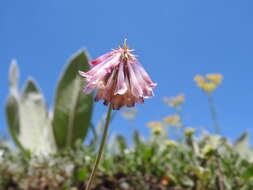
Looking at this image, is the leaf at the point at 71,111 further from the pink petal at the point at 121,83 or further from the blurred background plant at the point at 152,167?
the pink petal at the point at 121,83

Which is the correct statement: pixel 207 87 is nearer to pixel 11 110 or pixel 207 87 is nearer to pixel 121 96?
pixel 121 96

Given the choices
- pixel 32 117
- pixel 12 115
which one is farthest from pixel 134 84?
pixel 12 115

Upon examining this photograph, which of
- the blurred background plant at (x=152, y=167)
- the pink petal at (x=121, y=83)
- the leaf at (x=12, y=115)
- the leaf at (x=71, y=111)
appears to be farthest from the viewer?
the leaf at (x=12, y=115)

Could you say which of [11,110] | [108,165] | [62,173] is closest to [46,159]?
[62,173]

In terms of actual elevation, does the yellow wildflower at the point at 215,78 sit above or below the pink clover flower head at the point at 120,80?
above

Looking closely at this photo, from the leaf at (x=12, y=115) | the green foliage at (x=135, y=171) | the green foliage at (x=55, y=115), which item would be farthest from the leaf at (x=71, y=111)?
the green foliage at (x=135, y=171)

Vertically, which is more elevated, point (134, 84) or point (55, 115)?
point (55, 115)

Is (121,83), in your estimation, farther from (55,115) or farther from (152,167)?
(55,115)
